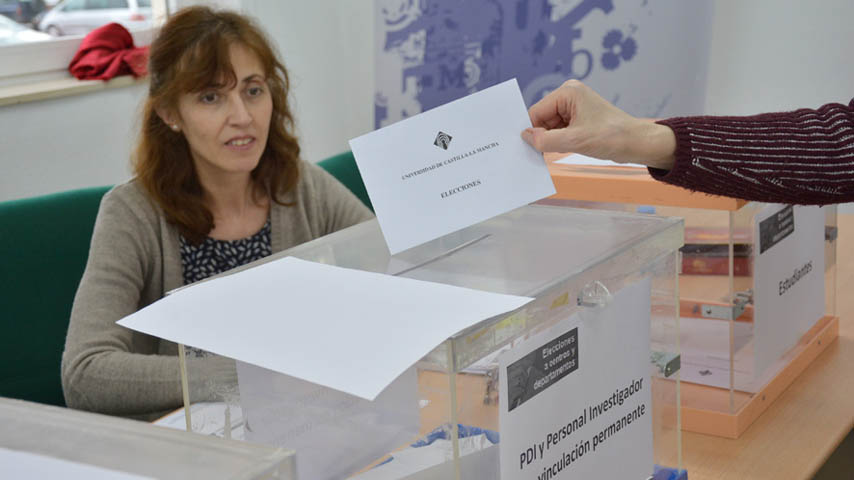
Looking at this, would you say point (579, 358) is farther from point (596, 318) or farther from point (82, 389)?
point (82, 389)

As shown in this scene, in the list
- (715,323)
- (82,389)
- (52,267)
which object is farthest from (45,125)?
(715,323)

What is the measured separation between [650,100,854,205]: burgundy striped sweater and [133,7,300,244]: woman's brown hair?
1.02 meters

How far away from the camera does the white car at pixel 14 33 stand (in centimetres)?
292

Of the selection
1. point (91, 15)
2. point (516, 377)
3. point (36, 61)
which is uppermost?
point (91, 15)

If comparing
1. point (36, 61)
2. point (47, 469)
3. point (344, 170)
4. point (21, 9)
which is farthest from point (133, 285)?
point (21, 9)

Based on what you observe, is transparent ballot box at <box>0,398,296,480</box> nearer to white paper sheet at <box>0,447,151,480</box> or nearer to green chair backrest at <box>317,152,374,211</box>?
white paper sheet at <box>0,447,151,480</box>

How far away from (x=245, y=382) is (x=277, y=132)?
50.7 inches

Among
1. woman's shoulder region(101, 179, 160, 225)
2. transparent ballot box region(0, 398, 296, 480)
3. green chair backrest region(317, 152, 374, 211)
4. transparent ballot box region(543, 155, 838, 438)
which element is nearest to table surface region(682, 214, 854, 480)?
transparent ballot box region(543, 155, 838, 438)

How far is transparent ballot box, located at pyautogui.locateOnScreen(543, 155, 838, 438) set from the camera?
3.63ft

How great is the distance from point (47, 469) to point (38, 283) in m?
1.40

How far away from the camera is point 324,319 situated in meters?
0.64

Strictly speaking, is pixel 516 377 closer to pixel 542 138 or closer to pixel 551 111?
pixel 542 138

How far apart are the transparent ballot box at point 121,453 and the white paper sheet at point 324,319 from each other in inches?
3.9

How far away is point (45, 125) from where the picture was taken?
2.81 m
